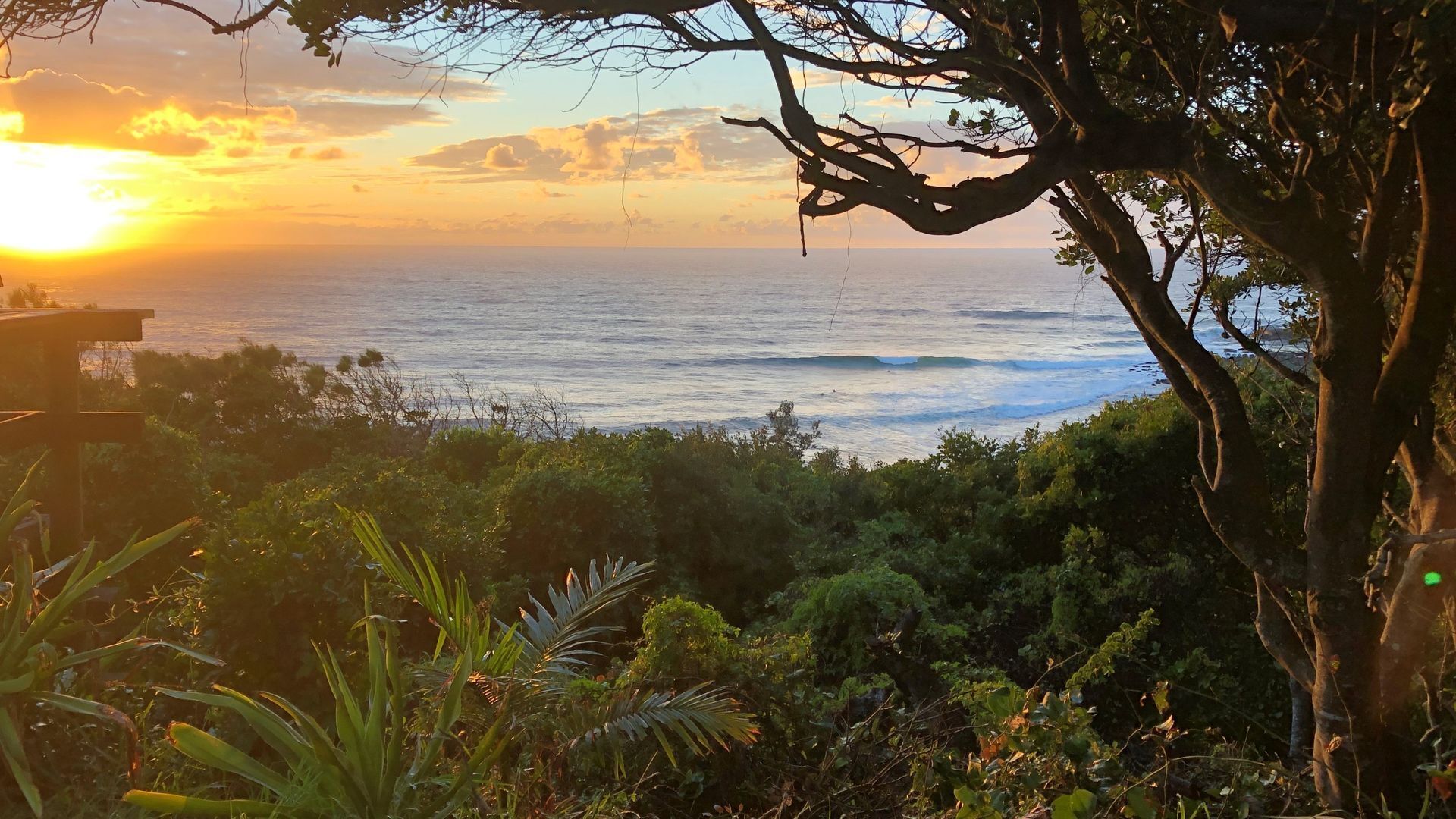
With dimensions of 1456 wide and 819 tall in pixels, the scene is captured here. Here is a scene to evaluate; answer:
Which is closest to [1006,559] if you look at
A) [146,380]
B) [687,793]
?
[687,793]

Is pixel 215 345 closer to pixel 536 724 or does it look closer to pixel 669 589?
pixel 669 589

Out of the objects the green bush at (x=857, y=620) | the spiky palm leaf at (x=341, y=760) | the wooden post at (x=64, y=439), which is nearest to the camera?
the spiky palm leaf at (x=341, y=760)

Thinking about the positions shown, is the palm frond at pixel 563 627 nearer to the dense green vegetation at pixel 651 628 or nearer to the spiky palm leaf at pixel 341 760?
the dense green vegetation at pixel 651 628

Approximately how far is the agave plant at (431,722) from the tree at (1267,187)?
163 centimetres

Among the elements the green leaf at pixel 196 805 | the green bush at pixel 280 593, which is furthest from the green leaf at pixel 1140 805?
the green bush at pixel 280 593

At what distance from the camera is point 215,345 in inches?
1768

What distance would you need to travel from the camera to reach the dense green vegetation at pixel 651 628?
2.52 m

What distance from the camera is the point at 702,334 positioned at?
2098 inches

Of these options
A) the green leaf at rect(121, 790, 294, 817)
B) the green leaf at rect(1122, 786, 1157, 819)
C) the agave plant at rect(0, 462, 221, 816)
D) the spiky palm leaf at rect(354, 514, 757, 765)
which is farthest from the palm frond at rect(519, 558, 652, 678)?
the green leaf at rect(1122, 786, 1157, 819)

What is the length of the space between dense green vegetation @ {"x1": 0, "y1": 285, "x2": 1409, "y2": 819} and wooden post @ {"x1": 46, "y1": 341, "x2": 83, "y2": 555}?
0.49 meters

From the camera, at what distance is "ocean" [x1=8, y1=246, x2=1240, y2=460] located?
34250 mm

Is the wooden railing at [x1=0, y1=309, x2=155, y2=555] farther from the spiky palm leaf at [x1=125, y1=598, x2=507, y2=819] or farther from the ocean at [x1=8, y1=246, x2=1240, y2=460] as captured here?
the ocean at [x1=8, y1=246, x2=1240, y2=460]

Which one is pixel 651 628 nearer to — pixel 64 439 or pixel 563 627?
pixel 563 627

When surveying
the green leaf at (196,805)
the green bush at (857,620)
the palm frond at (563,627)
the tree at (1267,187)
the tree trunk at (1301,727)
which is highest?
the tree at (1267,187)
